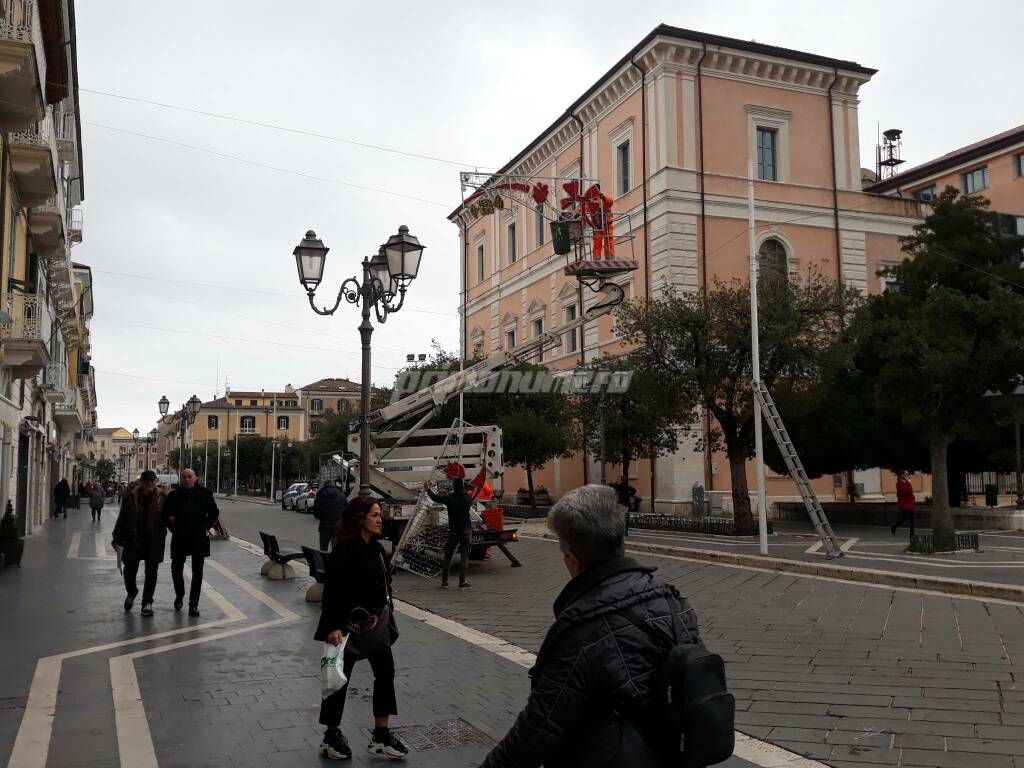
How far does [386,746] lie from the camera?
5.13m

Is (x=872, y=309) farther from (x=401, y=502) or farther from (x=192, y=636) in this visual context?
(x=192, y=636)

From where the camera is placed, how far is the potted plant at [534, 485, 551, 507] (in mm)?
37406

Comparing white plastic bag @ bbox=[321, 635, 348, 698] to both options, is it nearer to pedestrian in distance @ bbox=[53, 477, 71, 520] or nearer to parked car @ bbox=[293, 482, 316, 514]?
pedestrian in distance @ bbox=[53, 477, 71, 520]

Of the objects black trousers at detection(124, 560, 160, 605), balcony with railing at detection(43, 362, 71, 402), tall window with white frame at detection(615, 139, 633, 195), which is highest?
tall window with white frame at detection(615, 139, 633, 195)

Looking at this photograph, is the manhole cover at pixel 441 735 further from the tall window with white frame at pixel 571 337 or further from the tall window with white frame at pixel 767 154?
the tall window with white frame at pixel 571 337

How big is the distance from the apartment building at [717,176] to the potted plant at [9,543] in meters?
A: 19.6

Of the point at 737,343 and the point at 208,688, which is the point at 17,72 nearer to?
the point at 208,688

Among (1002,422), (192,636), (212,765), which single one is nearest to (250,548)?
(192,636)

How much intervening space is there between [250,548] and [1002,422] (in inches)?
736

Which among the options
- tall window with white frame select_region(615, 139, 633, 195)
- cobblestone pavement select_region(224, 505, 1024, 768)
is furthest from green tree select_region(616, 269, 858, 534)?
tall window with white frame select_region(615, 139, 633, 195)

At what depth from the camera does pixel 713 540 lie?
68.7ft

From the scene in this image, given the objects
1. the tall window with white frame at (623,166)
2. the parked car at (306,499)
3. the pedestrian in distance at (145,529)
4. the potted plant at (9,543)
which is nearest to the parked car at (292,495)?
the parked car at (306,499)

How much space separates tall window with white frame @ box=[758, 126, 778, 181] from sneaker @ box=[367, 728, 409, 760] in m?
31.7

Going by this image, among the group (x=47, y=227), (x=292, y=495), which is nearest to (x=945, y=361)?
(x=47, y=227)
